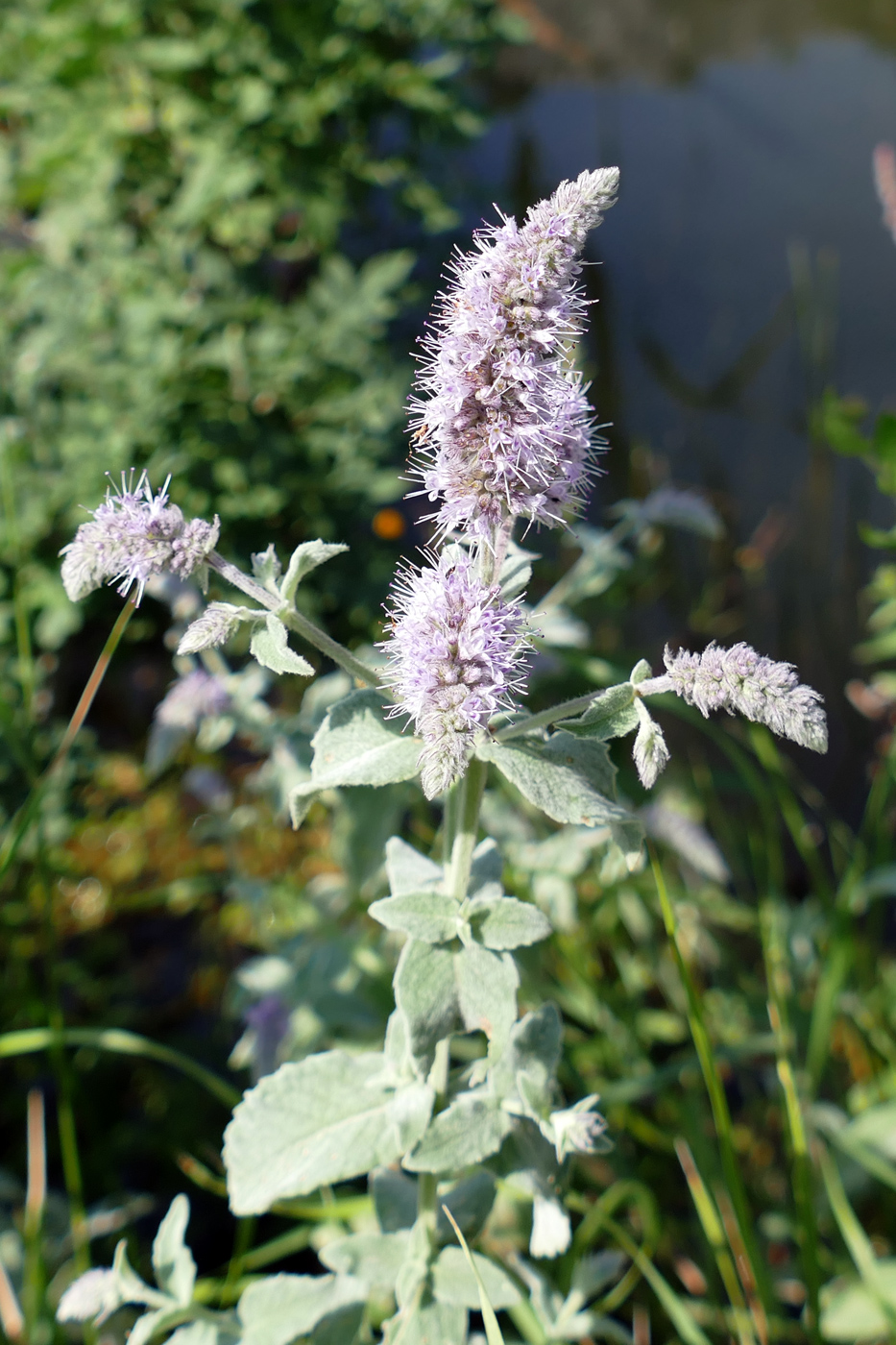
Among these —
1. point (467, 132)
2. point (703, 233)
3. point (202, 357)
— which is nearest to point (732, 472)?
point (703, 233)

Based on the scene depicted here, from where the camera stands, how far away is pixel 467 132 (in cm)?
229

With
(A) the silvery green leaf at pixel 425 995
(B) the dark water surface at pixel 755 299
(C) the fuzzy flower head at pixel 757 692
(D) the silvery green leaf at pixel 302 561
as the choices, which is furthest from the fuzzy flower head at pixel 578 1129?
(B) the dark water surface at pixel 755 299

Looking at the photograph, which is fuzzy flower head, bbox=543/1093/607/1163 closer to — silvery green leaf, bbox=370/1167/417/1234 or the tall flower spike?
silvery green leaf, bbox=370/1167/417/1234

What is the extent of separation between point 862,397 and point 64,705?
2.23 metres

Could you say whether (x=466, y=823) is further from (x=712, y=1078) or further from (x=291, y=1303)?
(x=291, y=1303)

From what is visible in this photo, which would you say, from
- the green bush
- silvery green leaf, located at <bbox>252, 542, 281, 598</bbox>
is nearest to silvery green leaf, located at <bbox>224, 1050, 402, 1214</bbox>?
silvery green leaf, located at <bbox>252, 542, 281, 598</bbox>

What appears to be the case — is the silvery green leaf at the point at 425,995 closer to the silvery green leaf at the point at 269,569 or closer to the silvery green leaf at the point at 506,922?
the silvery green leaf at the point at 506,922

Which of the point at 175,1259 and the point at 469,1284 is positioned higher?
the point at 469,1284

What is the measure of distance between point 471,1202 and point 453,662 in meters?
0.61

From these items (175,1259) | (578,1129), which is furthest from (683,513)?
(175,1259)

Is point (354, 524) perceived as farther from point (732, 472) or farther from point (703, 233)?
point (703, 233)

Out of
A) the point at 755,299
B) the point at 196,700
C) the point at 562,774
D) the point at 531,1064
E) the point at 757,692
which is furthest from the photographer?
the point at 755,299

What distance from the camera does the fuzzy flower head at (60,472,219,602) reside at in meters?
0.77

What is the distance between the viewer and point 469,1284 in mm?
933
